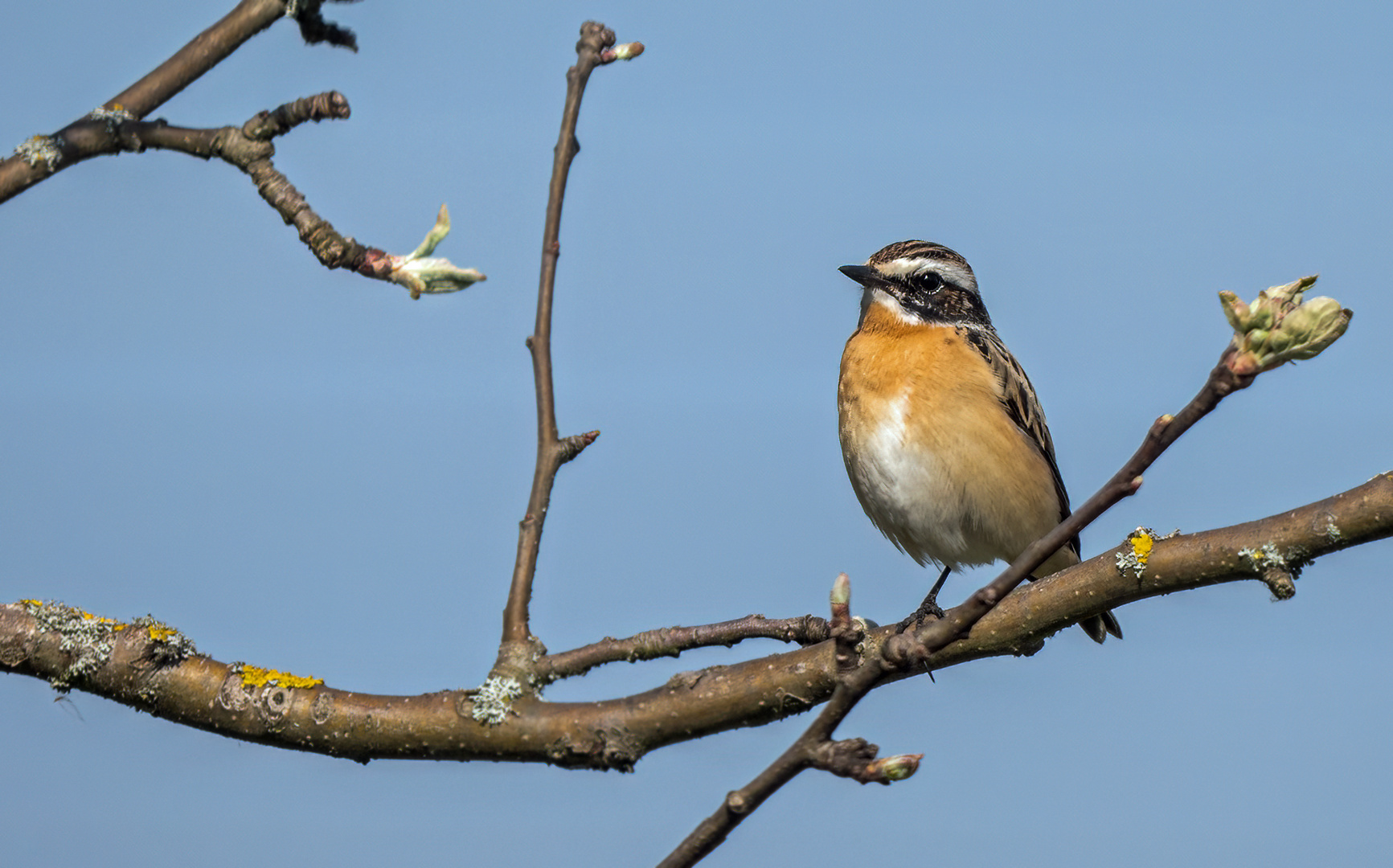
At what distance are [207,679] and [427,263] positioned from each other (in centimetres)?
170

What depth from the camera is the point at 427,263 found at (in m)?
3.71

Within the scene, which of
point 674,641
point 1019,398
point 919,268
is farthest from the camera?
point 919,268

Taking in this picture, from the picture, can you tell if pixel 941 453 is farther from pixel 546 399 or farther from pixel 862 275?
pixel 546 399

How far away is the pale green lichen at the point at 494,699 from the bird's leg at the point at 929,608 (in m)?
4.00

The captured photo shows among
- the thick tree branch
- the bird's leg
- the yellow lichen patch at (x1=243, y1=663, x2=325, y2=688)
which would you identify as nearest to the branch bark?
the yellow lichen patch at (x1=243, y1=663, x2=325, y2=688)

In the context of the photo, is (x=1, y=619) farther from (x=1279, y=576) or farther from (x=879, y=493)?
(x=879, y=493)

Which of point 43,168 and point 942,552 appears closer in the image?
point 43,168

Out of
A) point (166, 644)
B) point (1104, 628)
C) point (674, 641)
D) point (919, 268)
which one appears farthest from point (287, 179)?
point (1104, 628)

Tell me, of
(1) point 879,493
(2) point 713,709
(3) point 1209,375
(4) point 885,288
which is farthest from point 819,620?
(4) point 885,288

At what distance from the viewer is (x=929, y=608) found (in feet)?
27.9

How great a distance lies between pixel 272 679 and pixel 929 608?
5.22 metres

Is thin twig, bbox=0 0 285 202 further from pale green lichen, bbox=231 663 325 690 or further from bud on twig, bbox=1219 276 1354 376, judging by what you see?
bud on twig, bbox=1219 276 1354 376

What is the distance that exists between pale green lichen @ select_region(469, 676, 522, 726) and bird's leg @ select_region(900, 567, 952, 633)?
4003 millimetres

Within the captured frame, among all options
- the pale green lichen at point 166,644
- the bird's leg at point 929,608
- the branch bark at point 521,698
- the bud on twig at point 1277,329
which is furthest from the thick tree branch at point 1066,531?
the bird's leg at point 929,608
